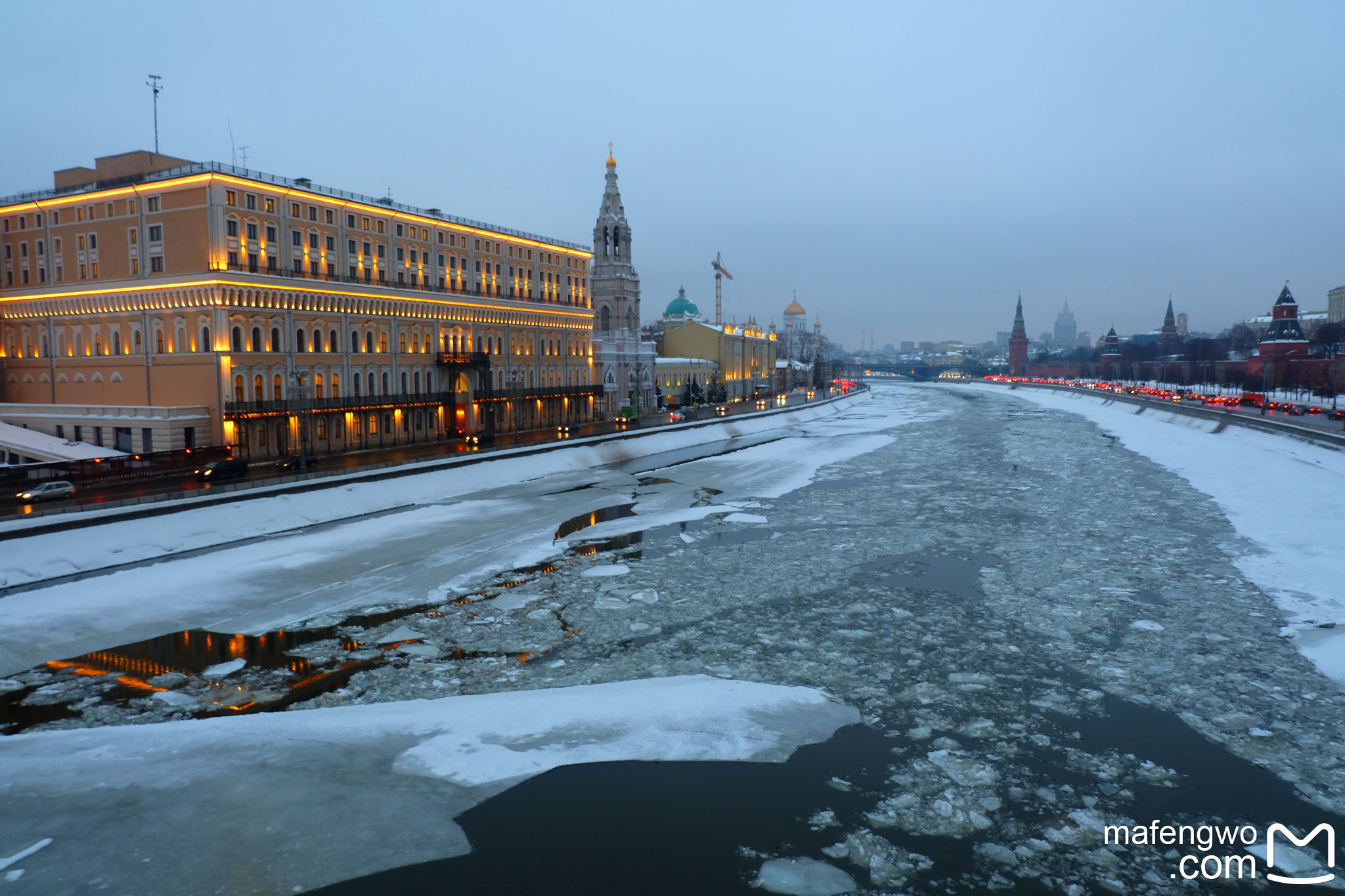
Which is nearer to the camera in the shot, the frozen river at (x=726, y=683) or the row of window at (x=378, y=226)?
the frozen river at (x=726, y=683)

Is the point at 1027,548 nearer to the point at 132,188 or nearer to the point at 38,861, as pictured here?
the point at 38,861

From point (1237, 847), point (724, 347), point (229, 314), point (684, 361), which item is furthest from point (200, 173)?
point (724, 347)

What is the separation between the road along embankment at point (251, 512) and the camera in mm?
24703

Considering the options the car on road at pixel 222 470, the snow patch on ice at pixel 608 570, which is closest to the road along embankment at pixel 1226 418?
the snow patch on ice at pixel 608 570

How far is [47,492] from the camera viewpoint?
1175 inches

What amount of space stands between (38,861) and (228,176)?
42.0 metres

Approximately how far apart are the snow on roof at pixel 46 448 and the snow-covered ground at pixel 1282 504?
48797 mm

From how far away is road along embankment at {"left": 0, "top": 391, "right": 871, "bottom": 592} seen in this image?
2470 centimetres

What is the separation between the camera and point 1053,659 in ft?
56.2

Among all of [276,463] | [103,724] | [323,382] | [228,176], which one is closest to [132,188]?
[228,176]

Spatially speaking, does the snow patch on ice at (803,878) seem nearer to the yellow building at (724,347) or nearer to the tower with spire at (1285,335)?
the yellow building at (724,347)

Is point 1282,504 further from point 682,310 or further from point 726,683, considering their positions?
point 682,310

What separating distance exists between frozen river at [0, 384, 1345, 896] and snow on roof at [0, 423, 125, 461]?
20.4 meters

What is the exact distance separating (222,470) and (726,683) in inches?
1153
